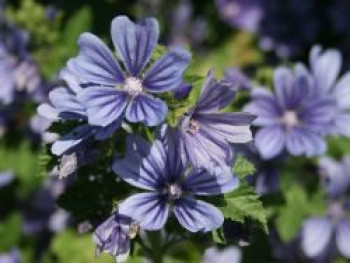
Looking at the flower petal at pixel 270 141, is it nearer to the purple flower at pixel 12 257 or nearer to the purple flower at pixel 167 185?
the purple flower at pixel 167 185

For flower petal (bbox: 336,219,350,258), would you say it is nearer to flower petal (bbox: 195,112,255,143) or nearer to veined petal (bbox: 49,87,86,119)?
flower petal (bbox: 195,112,255,143)

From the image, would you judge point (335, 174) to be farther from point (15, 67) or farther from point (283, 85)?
point (15, 67)

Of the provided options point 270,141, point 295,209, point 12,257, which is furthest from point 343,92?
point 12,257

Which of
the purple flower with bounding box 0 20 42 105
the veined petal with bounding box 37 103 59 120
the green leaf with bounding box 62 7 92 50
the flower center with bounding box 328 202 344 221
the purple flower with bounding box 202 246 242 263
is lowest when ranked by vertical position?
the purple flower with bounding box 202 246 242 263

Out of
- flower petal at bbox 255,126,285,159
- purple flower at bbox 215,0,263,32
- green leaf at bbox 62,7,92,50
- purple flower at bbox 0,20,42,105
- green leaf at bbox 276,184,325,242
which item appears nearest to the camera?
flower petal at bbox 255,126,285,159

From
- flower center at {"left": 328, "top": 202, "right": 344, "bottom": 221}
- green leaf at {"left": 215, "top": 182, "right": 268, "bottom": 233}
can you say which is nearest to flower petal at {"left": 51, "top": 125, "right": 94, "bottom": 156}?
green leaf at {"left": 215, "top": 182, "right": 268, "bottom": 233}

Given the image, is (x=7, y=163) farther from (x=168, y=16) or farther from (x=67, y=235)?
(x=168, y=16)

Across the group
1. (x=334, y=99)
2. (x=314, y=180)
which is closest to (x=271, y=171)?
(x=314, y=180)

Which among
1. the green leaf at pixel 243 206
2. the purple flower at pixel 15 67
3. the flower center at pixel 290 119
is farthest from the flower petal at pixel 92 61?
the purple flower at pixel 15 67
